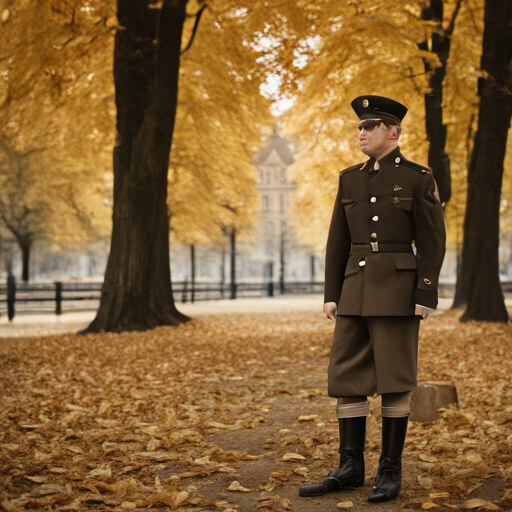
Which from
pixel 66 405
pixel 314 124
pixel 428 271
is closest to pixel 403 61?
pixel 314 124

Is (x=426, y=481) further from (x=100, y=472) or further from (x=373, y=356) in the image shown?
(x=100, y=472)

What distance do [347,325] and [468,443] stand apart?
69.6 inches

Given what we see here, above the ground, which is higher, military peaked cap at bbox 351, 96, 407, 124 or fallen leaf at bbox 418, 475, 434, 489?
military peaked cap at bbox 351, 96, 407, 124

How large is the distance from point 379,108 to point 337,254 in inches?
33.1

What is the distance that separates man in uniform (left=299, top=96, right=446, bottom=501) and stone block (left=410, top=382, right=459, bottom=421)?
1932mm

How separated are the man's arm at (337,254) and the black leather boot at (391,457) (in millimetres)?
686

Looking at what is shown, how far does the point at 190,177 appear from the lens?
21.9m

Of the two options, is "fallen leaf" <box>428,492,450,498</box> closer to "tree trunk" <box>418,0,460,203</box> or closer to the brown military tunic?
the brown military tunic

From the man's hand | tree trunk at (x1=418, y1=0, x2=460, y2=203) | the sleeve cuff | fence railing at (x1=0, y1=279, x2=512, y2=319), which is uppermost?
tree trunk at (x1=418, y1=0, x2=460, y2=203)

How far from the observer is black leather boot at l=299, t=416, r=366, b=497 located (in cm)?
386

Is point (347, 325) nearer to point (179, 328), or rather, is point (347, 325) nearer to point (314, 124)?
point (179, 328)

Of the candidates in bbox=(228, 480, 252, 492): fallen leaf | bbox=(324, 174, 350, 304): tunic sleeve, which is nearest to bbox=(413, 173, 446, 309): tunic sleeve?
bbox=(324, 174, 350, 304): tunic sleeve

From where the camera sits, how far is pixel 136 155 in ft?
41.5

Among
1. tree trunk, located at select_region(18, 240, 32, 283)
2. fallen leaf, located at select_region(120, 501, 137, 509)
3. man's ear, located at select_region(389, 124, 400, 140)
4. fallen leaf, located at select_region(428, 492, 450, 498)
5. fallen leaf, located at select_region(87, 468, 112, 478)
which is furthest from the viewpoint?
tree trunk, located at select_region(18, 240, 32, 283)
